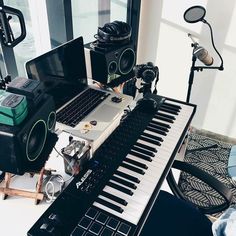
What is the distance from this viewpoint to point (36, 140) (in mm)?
967

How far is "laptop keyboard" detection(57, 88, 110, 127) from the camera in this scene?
132cm

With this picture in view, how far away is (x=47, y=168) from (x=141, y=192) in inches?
16.7

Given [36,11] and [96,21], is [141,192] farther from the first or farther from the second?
[96,21]

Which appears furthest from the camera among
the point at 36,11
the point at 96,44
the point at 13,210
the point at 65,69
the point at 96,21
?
the point at 96,21

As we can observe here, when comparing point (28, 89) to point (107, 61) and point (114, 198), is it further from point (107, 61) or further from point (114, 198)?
point (107, 61)

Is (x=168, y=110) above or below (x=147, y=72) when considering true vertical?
below

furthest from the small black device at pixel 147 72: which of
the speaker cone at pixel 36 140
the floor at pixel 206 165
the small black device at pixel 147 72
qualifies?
the floor at pixel 206 165

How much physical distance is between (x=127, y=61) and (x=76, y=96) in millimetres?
411

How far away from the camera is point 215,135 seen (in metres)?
2.78

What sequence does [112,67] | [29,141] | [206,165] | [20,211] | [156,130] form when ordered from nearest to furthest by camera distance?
[29,141], [20,211], [156,130], [112,67], [206,165]

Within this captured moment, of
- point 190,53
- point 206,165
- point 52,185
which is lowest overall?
point 206,165

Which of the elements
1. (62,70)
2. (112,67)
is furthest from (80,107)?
(112,67)

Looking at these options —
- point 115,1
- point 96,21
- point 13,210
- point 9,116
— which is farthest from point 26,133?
point 115,1

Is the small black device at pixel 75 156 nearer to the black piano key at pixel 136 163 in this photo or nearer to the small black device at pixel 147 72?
the black piano key at pixel 136 163
